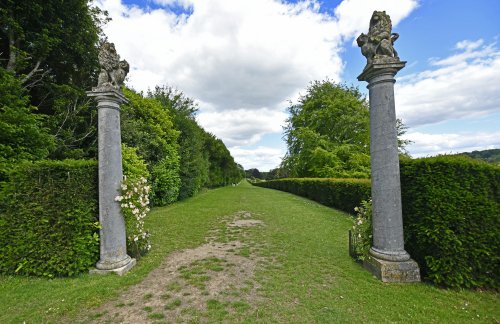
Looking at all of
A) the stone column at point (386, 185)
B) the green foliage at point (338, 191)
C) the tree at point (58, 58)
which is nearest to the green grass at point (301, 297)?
the stone column at point (386, 185)

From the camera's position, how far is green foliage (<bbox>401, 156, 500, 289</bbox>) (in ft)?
10.4

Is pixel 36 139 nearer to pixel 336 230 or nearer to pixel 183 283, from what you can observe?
pixel 183 283

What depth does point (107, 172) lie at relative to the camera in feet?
13.2

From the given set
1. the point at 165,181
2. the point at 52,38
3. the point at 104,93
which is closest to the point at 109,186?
the point at 104,93

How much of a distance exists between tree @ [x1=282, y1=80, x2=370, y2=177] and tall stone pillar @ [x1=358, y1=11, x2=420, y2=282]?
13.5 m

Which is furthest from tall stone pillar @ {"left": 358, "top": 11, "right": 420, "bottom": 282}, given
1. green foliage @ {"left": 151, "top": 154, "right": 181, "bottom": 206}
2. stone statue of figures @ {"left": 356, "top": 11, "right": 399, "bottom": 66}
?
green foliage @ {"left": 151, "top": 154, "right": 181, "bottom": 206}

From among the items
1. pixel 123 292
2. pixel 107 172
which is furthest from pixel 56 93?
pixel 123 292

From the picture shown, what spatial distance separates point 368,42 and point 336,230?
18.2 ft

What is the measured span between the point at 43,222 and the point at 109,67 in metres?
3.17

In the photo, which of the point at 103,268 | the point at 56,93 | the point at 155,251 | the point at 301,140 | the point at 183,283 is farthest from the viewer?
the point at 301,140

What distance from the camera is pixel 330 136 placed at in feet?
65.8

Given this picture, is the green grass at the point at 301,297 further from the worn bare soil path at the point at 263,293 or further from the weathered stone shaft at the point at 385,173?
the weathered stone shaft at the point at 385,173

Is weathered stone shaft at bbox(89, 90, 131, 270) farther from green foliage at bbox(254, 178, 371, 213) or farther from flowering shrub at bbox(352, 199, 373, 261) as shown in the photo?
green foliage at bbox(254, 178, 371, 213)

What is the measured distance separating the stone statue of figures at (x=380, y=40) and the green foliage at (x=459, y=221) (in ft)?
6.67
